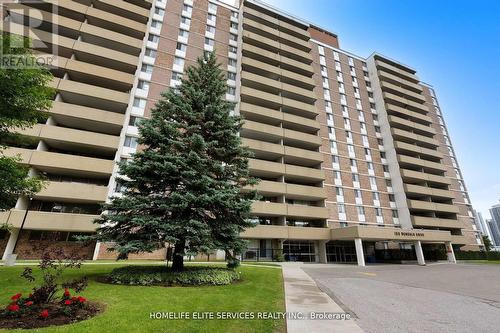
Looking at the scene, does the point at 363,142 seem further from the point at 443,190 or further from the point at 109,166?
the point at 109,166

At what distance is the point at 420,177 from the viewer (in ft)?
149

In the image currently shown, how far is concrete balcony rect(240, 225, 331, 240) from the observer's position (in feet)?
98.1

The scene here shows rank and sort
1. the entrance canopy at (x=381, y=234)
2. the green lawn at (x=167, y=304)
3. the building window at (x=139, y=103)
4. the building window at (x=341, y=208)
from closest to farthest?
1. the green lawn at (x=167, y=304)
2. the entrance canopy at (x=381, y=234)
3. the building window at (x=139, y=103)
4. the building window at (x=341, y=208)

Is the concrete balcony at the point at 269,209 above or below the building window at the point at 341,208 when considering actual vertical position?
below

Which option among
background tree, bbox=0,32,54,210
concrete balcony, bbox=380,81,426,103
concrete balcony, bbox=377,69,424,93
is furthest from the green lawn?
concrete balcony, bbox=377,69,424,93

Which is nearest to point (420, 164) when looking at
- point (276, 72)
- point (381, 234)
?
point (381, 234)

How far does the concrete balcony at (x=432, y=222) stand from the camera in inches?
1596

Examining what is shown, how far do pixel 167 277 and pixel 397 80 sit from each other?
59852 mm

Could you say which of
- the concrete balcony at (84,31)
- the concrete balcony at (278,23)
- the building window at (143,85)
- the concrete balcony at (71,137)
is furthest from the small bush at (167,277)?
the concrete balcony at (278,23)

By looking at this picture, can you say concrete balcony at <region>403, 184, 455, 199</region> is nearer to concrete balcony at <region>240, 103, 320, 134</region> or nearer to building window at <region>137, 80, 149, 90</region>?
concrete balcony at <region>240, 103, 320, 134</region>

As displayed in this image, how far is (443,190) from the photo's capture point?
156 feet

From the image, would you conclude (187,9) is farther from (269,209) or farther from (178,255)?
(178,255)

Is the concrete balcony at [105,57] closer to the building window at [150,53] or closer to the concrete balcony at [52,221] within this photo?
the building window at [150,53]

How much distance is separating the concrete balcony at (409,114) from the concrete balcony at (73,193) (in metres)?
50.1
